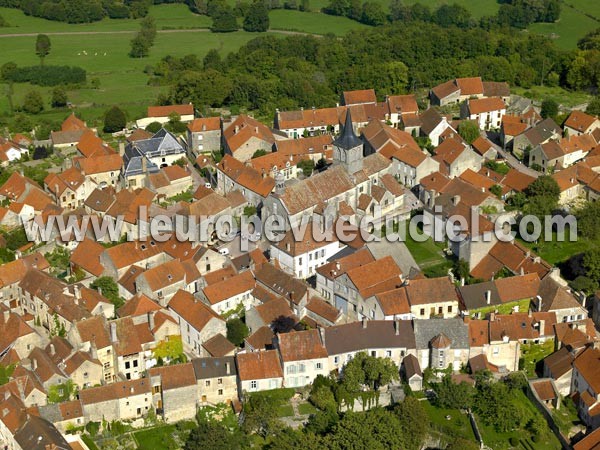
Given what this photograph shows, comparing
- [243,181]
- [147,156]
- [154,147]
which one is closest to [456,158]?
[243,181]

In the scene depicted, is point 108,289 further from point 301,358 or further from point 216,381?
point 301,358

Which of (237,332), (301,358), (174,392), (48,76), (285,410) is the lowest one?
(285,410)

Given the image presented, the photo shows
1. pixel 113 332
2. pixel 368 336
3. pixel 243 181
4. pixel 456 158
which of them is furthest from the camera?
pixel 456 158

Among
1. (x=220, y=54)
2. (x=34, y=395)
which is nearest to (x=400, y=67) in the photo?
(x=220, y=54)

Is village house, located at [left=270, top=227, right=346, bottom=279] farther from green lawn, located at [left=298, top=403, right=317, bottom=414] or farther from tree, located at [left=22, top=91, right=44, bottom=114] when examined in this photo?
tree, located at [left=22, top=91, right=44, bottom=114]

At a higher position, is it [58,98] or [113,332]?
[113,332]
